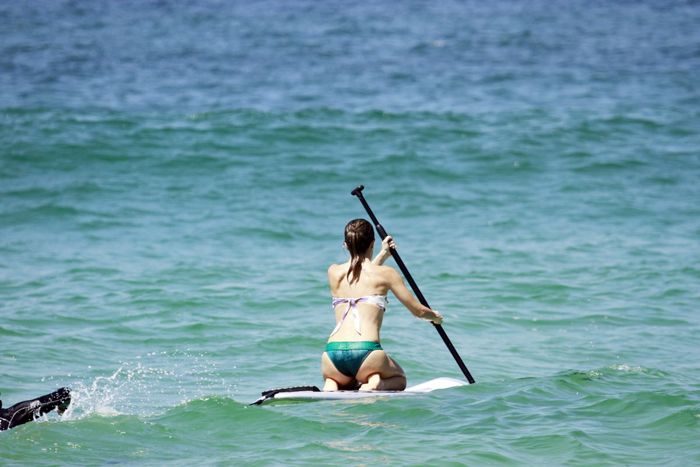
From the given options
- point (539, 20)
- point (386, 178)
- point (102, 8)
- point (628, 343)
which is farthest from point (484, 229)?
point (102, 8)

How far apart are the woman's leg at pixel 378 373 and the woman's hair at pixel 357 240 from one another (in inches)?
21.7

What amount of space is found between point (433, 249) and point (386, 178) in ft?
10.5

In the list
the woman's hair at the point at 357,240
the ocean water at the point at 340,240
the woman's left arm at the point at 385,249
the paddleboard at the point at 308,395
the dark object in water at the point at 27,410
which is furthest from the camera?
the woman's left arm at the point at 385,249

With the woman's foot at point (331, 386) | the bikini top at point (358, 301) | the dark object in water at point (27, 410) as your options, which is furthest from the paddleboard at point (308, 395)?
the dark object in water at point (27, 410)

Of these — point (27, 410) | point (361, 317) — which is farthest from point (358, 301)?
point (27, 410)

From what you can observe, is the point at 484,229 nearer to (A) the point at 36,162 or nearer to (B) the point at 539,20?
(A) the point at 36,162

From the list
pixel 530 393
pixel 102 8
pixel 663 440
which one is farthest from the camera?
pixel 102 8

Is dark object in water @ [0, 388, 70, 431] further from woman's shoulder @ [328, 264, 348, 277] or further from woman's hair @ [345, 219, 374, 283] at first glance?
woman's hair @ [345, 219, 374, 283]

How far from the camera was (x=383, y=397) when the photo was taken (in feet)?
19.0

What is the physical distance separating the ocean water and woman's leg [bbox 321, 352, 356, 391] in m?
0.23

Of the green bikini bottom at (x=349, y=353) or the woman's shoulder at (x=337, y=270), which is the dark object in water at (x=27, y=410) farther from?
the woman's shoulder at (x=337, y=270)

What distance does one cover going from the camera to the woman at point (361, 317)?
5.82 m

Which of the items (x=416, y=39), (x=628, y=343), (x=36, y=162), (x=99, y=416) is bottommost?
(x=628, y=343)

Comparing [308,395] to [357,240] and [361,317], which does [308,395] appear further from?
[357,240]
